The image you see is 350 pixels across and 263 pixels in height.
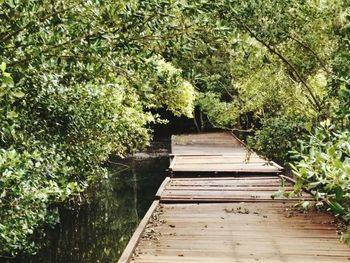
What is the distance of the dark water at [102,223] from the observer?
9658 millimetres

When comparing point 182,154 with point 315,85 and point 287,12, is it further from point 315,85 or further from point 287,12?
point 287,12

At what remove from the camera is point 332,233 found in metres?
6.23

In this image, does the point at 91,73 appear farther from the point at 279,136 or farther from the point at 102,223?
the point at 102,223

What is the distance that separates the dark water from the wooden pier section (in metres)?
1.89

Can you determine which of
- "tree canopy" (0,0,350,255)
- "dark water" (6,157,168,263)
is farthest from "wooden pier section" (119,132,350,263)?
"dark water" (6,157,168,263)

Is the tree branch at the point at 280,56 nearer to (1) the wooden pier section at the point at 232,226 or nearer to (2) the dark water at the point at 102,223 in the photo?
(1) the wooden pier section at the point at 232,226

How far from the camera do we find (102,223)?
11.8 metres

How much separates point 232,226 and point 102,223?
227 inches

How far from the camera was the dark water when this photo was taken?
966cm

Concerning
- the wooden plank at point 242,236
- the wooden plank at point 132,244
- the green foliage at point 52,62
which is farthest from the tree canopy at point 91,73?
the wooden plank at point 242,236

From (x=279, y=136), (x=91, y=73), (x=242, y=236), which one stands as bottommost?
(x=242, y=236)

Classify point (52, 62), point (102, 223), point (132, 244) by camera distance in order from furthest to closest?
1. point (102, 223)
2. point (132, 244)
3. point (52, 62)

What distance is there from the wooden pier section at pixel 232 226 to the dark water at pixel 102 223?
1.89 metres

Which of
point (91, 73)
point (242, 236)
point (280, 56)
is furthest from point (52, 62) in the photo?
point (280, 56)
